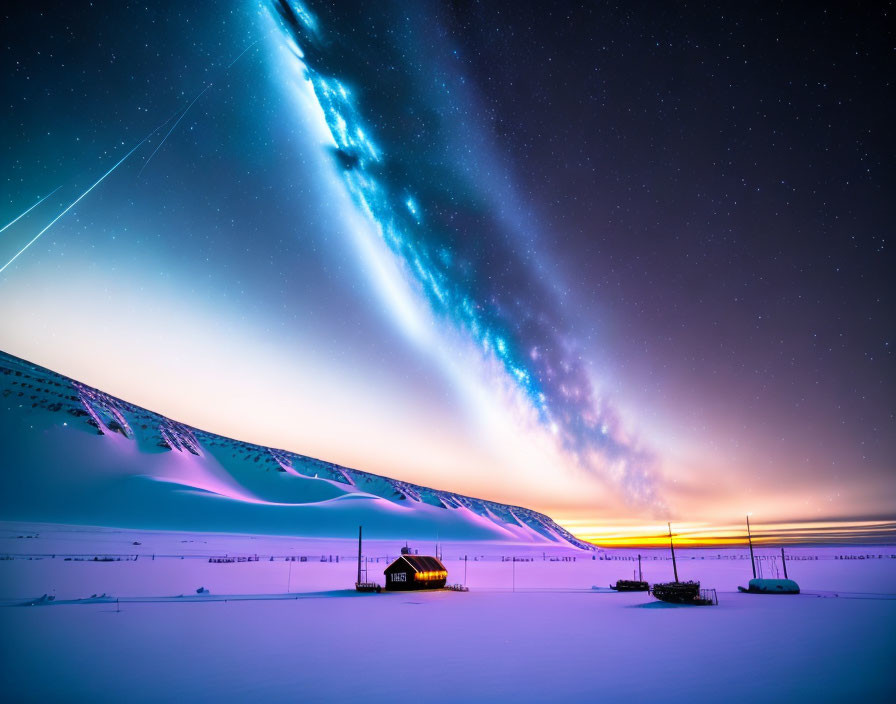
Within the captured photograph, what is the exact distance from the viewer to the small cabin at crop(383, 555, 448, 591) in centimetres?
5709

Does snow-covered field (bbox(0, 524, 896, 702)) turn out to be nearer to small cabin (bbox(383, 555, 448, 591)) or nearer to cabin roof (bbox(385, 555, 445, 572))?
small cabin (bbox(383, 555, 448, 591))

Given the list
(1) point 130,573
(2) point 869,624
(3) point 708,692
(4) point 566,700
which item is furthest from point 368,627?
(1) point 130,573

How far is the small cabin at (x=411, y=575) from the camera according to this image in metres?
57.1

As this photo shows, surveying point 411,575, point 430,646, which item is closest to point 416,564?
point 411,575

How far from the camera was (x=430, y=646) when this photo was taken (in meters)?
24.9

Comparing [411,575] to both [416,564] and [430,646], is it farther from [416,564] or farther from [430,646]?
[430,646]

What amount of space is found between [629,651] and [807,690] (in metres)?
8.02

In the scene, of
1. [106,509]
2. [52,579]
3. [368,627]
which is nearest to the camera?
[368,627]

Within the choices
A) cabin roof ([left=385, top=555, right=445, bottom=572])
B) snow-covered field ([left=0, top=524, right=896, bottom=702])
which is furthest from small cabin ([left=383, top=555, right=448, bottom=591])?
snow-covered field ([left=0, top=524, right=896, bottom=702])

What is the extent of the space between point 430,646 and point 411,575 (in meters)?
33.9

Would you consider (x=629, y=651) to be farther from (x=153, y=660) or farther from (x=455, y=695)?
(x=153, y=660)

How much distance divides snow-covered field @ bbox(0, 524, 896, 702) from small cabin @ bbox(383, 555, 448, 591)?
3.42 metres

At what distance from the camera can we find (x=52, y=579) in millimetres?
53188

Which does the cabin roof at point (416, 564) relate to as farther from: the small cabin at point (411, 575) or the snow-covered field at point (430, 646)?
the snow-covered field at point (430, 646)
